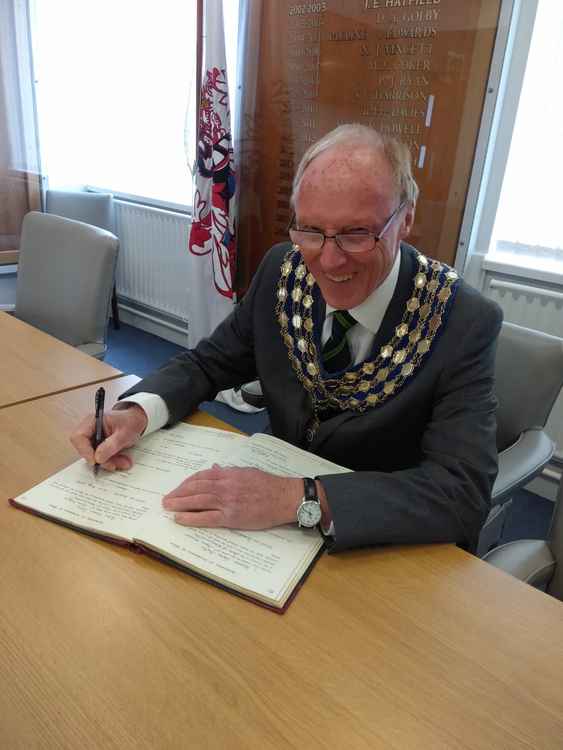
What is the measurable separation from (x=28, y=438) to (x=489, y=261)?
Result: 1836 mm

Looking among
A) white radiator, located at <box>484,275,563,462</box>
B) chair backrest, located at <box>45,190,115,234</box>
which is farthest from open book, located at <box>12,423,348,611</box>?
chair backrest, located at <box>45,190,115,234</box>

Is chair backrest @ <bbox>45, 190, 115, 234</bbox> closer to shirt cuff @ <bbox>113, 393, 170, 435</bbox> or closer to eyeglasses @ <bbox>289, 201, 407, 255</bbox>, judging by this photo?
shirt cuff @ <bbox>113, 393, 170, 435</bbox>

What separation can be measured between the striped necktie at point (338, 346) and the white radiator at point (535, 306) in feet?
4.35

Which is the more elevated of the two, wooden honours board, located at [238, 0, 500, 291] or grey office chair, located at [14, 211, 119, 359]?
wooden honours board, located at [238, 0, 500, 291]

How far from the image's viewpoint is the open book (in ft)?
2.49

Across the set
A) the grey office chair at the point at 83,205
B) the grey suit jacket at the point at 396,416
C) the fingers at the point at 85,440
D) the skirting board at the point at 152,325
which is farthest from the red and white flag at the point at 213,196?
the fingers at the point at 85,440

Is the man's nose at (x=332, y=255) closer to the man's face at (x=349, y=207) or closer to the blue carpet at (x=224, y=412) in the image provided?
the man's face at (x=349, y=207)

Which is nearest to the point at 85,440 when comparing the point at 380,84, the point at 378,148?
the point at 378,148

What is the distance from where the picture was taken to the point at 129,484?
918 mm

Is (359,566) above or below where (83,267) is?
below

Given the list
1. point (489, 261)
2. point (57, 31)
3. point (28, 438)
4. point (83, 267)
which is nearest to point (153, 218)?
point (57, 31)

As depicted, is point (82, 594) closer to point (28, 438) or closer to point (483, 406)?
point (28, 438)

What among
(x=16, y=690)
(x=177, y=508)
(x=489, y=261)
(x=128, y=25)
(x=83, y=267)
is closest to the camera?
(x=16, y=690)

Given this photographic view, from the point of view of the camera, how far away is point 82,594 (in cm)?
73
